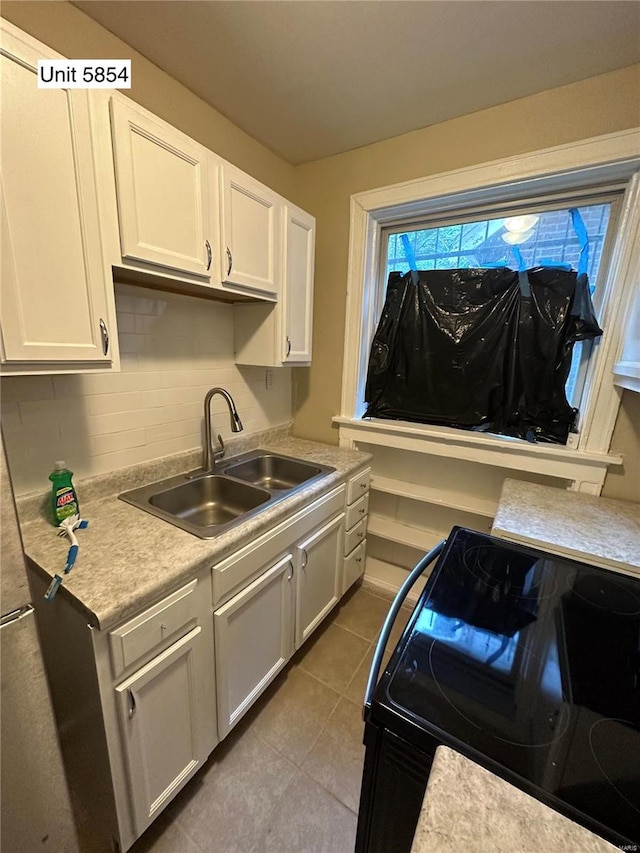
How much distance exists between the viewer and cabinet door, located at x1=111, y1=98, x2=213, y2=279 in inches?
39.7

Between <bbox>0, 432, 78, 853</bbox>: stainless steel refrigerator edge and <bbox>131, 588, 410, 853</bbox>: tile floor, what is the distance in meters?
0.48

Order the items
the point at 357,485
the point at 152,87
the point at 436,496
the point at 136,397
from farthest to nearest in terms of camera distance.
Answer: the point at 436,496, the point at 357,485, the point at 136,397, the point at 152,87

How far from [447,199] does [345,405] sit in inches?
46.9

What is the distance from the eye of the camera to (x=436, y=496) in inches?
79.4

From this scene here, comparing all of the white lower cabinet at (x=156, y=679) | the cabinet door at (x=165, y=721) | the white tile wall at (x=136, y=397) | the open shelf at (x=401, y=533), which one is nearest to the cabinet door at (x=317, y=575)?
the white lower cabinet at (x=156, y=679)

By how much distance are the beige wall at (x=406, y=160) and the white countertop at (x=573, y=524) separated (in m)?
0.31

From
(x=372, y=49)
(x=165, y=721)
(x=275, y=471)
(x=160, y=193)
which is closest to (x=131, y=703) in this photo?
(x=165, y=721)

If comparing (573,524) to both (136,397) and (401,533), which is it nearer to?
(401,533)

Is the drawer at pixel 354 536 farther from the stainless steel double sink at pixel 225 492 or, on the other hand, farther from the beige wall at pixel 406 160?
the beige wall at pixel 406 160

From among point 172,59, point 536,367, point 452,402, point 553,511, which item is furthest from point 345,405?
point 172,59

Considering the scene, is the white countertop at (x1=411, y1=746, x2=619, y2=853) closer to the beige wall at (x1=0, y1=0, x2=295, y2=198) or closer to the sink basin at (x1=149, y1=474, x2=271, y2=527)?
the sink basin at (x1=149, y1=474, x2=271, y2=527)

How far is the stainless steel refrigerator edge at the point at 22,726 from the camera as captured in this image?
67 cm

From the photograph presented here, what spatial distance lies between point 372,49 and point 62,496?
6.26 feet

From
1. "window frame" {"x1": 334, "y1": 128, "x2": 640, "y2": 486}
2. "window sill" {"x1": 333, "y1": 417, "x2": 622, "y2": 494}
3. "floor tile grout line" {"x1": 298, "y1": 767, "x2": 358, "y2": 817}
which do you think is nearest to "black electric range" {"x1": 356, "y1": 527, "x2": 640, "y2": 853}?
"floor tile grout line" {"x1": 298, "y1": 767, "x2": 358, "y2": 817}
